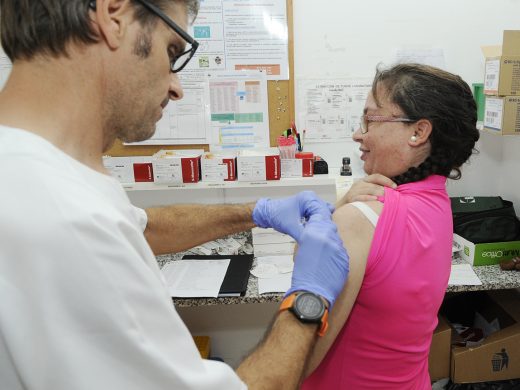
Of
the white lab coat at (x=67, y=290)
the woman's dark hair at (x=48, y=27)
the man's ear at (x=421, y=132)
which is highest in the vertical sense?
the woman's dark hair at (x=48, y=27)

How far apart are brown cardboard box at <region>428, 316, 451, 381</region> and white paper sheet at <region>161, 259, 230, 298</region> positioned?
1051 millimetres

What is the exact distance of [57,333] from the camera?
473 millimetres

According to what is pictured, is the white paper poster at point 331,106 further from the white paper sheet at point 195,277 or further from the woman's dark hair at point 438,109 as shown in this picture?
the woman's dark hair at point 438,109

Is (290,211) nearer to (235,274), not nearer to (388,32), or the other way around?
(235,274)

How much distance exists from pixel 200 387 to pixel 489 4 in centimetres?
228

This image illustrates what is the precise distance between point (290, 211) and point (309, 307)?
Answer: 0.45 metres

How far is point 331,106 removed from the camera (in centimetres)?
219

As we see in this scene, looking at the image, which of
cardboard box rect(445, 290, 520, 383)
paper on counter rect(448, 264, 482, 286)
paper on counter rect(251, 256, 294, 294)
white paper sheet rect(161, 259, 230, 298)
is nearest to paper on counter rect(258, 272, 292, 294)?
paper on counter rect(251, 256, 294, 294)

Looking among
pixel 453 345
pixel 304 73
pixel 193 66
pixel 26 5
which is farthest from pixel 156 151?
pixel 453 345

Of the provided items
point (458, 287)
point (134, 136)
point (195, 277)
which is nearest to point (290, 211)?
point (134, 136)

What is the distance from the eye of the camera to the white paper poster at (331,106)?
2162 millimetres

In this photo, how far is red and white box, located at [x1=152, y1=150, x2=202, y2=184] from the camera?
2014mm

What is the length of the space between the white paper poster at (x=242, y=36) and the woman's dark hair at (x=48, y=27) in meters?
1.55

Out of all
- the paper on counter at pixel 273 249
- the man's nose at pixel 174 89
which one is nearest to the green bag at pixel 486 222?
the paper on counter at pixel 273 249
